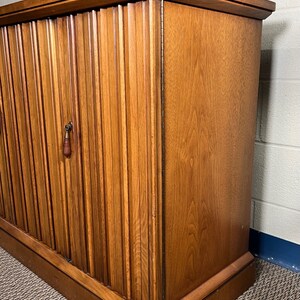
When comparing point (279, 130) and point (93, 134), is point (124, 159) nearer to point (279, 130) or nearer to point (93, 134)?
point (93, 134)

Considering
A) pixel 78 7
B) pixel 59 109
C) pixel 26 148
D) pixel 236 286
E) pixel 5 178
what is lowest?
pixel 236 286

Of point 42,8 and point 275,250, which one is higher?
point 42,8

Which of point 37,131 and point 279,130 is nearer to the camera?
point 37,131

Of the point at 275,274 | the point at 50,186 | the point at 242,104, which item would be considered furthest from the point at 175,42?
the point at 275,274

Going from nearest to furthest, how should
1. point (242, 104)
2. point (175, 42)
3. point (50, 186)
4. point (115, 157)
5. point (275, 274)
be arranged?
point (175, 42) < point (115, 157) < point (242, 104) < point (50, 186) < point (275, 274)

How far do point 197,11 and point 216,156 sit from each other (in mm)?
378

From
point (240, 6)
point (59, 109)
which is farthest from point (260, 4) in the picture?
point (59, 109)

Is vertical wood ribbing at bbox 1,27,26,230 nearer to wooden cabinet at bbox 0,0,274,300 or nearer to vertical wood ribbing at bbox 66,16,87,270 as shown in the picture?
wooden cabinet at bbox 0,0,274,300

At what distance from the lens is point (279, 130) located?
4.37 ft

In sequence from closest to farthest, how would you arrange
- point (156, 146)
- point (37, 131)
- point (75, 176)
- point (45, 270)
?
1. point (156, 146)
2. point (75, 176)
3. point (37, 131)
4. point (45, 270)

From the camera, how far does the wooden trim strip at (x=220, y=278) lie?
107cm

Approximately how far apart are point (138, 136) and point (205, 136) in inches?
7.9

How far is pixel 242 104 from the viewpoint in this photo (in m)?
1.08

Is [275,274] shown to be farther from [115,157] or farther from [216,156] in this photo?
[115,157]
